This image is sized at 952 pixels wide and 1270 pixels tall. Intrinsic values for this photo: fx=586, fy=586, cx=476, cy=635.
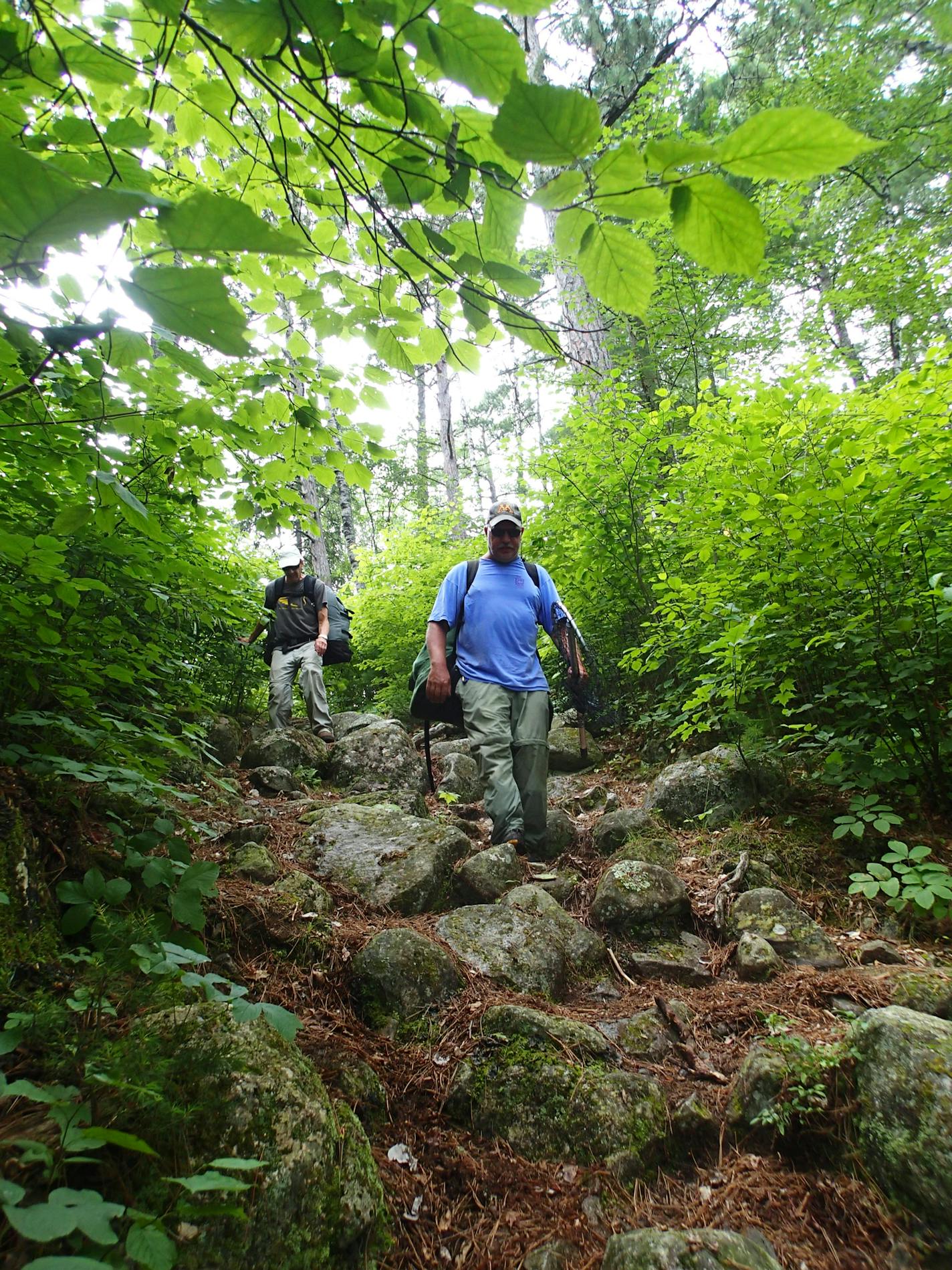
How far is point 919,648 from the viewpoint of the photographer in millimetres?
2941

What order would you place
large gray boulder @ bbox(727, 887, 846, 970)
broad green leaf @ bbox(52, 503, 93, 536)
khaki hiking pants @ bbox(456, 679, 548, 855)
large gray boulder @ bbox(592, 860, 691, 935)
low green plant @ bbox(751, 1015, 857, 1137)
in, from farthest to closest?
khaki hiking pants @ bbox(456, 679, 548, 855) → large gray boulder @ bbox(592, 860, 691, 935) → large gray boulder @ bbox(727, 887, 846, 970) → low green plant @ bbox(751, 1015, 857, 1137) → broad green leaf @ bbox(52, 503, 93, 536)

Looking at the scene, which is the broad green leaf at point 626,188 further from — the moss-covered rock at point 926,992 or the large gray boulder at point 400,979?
the moss-covered rock at point 926,992

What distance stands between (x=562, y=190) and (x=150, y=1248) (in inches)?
68.1

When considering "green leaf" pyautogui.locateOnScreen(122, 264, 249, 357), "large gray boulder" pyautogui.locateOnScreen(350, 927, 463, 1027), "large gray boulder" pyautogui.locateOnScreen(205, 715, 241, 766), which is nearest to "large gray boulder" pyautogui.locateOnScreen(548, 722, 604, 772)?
"large gray boulder" pyautogui.locateOnScreen(205, 715, 241, 766)

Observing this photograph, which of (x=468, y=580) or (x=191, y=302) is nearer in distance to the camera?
(x=191, y=302)

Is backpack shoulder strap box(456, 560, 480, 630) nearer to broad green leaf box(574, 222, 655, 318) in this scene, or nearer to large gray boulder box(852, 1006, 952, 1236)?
large gray boulder box(852, 1006, 952, 1236)

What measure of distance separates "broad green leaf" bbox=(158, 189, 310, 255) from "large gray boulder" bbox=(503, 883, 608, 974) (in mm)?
2726

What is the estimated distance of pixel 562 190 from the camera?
0.91 m

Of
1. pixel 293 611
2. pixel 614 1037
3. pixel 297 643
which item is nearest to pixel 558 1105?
pixel 614 1037

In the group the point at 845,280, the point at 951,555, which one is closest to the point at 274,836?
the point at 951,555

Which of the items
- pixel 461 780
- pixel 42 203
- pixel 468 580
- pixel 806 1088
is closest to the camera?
pixel 42 203

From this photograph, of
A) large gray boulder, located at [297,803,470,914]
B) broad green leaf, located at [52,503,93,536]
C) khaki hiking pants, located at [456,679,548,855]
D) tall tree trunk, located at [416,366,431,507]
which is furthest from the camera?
tall tree trunk, located at [416,366,431,507]

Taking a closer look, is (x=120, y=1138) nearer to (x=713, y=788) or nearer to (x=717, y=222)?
(x=717, y=222)

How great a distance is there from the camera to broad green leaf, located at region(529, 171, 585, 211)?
91 cm
